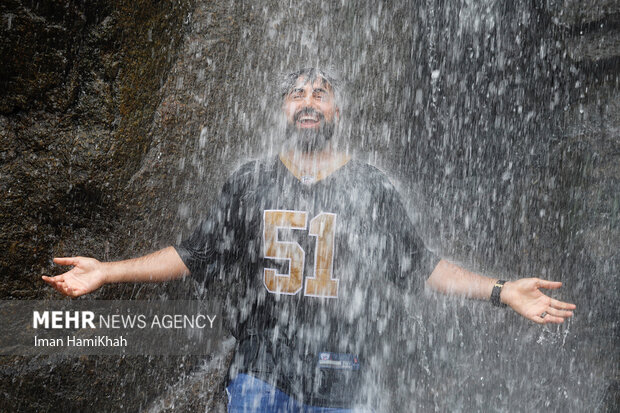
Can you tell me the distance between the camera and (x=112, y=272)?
1.91 meters

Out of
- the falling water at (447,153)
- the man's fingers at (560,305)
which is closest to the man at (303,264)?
the man's fingers at (560,305)

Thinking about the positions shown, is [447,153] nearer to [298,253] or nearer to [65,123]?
[298,253]

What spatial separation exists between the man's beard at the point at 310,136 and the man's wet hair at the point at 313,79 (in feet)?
0.49

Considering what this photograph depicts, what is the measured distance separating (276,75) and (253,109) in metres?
0.35

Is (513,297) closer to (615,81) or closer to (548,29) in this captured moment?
(615,81)

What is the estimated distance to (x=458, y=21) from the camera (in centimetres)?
395

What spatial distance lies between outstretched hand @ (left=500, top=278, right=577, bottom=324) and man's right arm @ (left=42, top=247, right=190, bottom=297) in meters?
1.23

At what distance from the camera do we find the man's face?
2091 millimetres

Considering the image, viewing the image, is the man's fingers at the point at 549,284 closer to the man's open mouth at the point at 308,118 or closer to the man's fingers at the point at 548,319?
the man's fingers at the point at 548,319

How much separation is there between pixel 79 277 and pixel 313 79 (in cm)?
121

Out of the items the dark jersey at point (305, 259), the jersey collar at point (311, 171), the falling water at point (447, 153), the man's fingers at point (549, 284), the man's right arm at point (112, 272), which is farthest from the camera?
the falling water at point (447, 153)

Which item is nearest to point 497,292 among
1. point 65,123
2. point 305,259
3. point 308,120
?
point 305,259

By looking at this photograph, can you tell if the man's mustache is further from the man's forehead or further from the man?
the man's forehead

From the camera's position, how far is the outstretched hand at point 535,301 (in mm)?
1724
